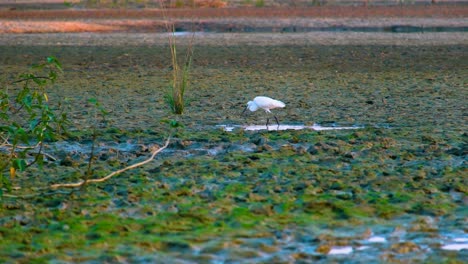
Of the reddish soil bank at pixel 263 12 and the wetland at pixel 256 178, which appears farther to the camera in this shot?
the reddish soil bank at pixel 263 12

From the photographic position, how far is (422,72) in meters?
16.9

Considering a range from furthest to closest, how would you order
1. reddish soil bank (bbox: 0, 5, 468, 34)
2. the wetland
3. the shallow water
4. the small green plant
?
reddish soil bank (bbox: 0, 5, 468, 34), the shallow water, the small green plant, the wetland

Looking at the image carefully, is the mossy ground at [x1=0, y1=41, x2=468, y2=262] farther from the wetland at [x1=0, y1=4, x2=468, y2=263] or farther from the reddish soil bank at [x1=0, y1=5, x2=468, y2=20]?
the reddish soil bank at [x1=0, y1=5, x2=468, y2=20]

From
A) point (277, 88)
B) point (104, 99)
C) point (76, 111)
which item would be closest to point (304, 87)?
point (277, 88)

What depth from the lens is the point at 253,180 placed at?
7.49 meters

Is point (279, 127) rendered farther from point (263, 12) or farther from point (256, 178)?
point (263, 12)

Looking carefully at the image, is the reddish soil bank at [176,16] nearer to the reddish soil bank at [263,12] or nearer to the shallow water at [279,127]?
the reddish soil bank at [263,12]

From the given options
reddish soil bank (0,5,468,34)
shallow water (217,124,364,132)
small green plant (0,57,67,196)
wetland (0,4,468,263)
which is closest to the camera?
wetland (0,4,468,263)

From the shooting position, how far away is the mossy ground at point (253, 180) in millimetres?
5703

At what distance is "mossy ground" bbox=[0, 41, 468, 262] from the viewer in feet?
18.7

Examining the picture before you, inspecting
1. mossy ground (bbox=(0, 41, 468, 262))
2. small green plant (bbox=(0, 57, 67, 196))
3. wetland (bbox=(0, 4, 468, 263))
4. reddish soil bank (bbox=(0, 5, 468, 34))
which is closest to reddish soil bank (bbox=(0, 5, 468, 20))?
reddish soil bank (bbox=(0, 5, 468, 34))

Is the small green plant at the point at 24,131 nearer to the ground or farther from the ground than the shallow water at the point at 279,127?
farther from the ground

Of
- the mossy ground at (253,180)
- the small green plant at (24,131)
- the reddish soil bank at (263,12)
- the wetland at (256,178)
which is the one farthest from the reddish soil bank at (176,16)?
the small green plant at (24,131)

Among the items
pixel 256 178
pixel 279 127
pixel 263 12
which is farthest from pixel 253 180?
pixel 263 12
